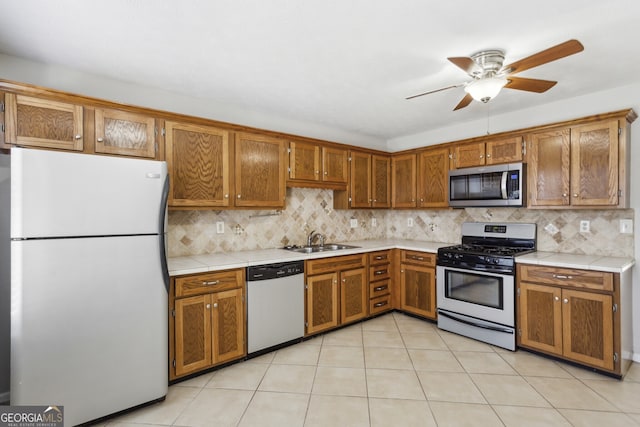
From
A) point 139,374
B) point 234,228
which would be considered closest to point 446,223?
point 234,228

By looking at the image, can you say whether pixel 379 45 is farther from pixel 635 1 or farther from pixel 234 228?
pixel 234 228

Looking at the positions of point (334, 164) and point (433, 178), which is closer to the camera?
point (334, 164)

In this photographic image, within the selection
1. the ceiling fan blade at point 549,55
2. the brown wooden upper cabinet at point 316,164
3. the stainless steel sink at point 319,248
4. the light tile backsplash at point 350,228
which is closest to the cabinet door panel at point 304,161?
the brown wooden upper cabinet at point 316,164

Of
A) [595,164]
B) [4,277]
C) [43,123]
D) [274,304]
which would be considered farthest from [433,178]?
[4,277]

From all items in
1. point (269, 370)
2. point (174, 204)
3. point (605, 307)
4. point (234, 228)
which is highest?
point (174, 204)

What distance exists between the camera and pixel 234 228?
331 centimetres

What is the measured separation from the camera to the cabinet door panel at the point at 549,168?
290 cm

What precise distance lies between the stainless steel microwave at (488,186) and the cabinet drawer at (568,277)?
0.70m

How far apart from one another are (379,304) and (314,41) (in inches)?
117

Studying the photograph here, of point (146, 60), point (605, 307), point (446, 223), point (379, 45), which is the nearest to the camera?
point (379, 45)

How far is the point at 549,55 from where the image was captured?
172 cm

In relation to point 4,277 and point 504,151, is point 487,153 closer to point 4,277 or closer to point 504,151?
point 504,151

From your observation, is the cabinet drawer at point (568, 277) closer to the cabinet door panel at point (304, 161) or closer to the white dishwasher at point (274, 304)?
the white dishwasher at point (274, 304)

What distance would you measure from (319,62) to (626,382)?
3.36 m
